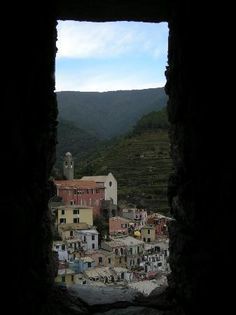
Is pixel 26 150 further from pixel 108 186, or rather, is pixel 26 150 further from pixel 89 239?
pixel 108 186

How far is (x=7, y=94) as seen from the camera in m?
2.29

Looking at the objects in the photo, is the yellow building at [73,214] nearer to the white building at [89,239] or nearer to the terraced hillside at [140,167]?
the white building at [89,239]

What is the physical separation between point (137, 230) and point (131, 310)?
38822mm

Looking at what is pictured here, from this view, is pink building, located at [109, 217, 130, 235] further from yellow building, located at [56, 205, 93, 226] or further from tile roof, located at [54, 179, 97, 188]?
tile roof, located at [54, 179, 97, 188]

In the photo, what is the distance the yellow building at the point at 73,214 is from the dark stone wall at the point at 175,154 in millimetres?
36914

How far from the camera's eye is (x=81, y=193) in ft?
152

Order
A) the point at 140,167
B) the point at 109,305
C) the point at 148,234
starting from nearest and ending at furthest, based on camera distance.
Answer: the point at 109,305 < the point at 148,234 < the point at 140,167

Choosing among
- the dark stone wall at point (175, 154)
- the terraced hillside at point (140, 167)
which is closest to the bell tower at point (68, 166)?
the terraced hillside at point (140, 167)

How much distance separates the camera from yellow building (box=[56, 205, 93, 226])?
131 feet

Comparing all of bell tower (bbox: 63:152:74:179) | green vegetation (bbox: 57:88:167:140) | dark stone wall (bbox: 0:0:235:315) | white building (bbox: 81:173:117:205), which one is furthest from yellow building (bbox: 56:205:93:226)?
green vegetation (bbox: 57:88:167:140)

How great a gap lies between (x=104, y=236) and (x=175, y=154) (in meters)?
38.0

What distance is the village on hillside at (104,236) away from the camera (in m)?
26.7

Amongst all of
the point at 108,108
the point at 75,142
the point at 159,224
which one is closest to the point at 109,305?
the point at 159,224

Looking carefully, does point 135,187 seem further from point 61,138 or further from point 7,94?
point 7,94
